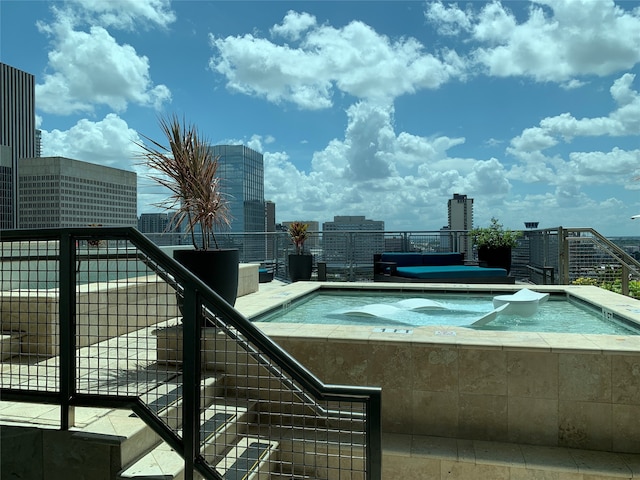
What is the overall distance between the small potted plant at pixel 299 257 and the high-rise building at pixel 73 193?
3.54 meters

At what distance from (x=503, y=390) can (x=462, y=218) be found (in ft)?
30.0

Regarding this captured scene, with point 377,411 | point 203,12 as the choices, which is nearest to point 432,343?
point 377,411

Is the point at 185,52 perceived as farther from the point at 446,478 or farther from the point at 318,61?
the point at 446,478

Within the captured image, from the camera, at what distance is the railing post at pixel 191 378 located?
1966 millimetres

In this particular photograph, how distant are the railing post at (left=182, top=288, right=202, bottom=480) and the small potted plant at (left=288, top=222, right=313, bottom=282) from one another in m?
7.80

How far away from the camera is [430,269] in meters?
8.54

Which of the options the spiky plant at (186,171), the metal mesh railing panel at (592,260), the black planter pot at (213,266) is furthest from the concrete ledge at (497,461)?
the metal mesh railing panel at (592,260)

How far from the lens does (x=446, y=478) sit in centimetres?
270

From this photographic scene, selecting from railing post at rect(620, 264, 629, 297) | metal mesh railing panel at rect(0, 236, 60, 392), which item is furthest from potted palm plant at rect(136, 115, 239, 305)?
railing post at rect(620, 264, 629, 297)

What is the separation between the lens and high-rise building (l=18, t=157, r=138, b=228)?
18.9 ft

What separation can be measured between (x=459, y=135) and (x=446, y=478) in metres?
11.5

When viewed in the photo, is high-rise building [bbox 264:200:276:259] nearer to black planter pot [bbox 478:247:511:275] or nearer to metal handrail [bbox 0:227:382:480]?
black planter pot [bbox 478:247:511:275]

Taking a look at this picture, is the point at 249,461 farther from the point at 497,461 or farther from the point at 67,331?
the point at 497,461

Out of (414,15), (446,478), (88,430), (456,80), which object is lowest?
(446,478)
